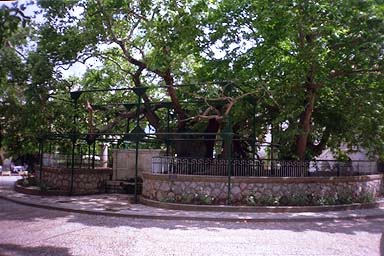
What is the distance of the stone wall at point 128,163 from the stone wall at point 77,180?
2.96 feet

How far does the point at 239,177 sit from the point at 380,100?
749 centimetres

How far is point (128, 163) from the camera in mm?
23672

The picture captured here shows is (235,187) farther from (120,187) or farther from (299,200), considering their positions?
(120,187)

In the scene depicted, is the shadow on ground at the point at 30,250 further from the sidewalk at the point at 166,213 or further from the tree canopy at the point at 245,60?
the tree canopy at the point at 245,60

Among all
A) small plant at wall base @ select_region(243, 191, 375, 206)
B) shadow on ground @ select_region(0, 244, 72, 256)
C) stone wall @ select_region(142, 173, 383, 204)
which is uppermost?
stone wall @ select_region(142, 173, 383, 204)

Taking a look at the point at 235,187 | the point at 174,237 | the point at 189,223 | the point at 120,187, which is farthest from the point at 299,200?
the point at 120,187

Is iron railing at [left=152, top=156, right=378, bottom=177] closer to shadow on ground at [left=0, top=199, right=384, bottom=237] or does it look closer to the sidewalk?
the sidewalk

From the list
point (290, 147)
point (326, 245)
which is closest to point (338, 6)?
point (290, 147)

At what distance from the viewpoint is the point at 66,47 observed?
18656 millimetres

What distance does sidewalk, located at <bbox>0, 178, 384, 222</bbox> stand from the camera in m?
14.2

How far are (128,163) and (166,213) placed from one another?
9167mm

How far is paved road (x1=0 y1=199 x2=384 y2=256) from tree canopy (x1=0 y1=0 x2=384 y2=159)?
600 centimetres

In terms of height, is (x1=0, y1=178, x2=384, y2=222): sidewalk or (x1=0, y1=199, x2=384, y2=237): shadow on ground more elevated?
(x1=0, y1=178, x2=384, y2=222): sidewalk

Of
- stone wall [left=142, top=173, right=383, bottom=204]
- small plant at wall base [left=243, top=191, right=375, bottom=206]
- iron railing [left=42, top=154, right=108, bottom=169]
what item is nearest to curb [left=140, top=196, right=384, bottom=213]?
small plant at wall base [left=243, top=191, right=375, bottom=206]
